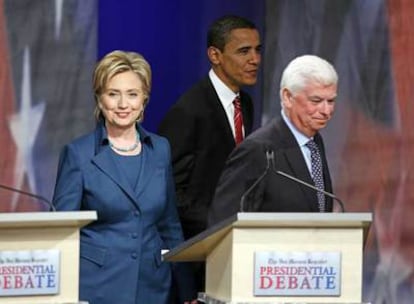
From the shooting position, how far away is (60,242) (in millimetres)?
4816

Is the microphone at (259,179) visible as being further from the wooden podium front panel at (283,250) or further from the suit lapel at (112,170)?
the suit lapel at (112,170)

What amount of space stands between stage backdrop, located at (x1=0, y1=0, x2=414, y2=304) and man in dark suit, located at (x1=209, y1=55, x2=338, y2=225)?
1372mm

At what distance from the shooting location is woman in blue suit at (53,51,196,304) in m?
5.36

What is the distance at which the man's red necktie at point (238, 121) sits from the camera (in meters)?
6.50

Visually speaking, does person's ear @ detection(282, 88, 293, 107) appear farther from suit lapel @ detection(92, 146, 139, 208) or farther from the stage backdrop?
the stage backdrop

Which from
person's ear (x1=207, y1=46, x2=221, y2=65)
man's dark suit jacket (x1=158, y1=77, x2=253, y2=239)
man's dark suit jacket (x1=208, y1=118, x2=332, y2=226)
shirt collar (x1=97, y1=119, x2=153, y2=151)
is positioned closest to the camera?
man's dark suit jacket (x1=208, y1=118, x2=332, y2=226)

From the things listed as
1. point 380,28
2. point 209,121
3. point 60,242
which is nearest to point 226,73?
point 209,121

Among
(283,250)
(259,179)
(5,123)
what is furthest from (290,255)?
(5,123)

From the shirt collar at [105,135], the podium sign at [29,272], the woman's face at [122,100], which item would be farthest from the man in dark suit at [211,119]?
the podium sign at [29,272]

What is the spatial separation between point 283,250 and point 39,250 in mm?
743

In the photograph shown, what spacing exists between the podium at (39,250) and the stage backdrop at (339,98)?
85.2 inches

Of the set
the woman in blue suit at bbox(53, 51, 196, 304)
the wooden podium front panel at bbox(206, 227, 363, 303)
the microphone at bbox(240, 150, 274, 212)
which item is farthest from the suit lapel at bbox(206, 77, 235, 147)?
the wooden podium front panel at bbox(206, 227, 363, 303)

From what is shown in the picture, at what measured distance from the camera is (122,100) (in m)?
5.43

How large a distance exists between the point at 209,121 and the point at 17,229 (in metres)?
→ 1.72
